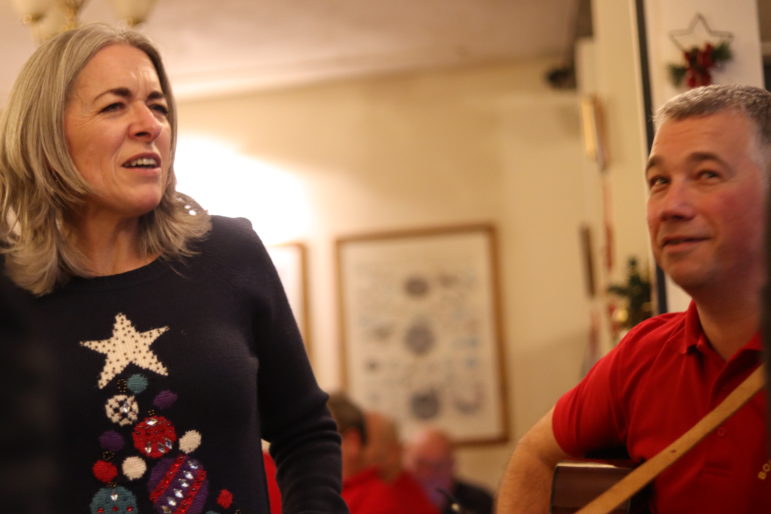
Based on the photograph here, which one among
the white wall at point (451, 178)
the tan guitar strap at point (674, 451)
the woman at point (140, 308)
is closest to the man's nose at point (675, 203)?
the tan guitar strap at point (674, 451)

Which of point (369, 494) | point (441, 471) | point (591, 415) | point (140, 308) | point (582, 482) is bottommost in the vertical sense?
point (441, 471)

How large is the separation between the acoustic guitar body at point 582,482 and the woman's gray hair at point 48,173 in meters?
0.79

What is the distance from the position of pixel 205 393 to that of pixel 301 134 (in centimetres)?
532

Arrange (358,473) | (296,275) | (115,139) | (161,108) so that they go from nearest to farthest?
(115,139) → (161,108) → (358,473) → (296,275)

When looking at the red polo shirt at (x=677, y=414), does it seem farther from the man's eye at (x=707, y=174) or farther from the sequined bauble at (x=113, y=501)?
the sequined bauble at (x=113, y=501)

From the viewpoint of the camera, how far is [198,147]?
7039 mm

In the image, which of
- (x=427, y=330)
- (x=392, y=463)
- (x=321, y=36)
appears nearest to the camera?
(x=392, y=463)

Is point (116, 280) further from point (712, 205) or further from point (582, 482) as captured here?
point (712, 205)

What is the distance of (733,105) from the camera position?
1646mm

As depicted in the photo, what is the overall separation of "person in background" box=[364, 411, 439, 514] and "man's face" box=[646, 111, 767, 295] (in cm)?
229

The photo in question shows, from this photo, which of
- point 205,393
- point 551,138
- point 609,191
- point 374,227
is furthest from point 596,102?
point 205,393

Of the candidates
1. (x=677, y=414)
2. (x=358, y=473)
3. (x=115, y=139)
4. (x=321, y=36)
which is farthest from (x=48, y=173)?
(x=321, y=36)

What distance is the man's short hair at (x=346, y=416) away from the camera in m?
3.92

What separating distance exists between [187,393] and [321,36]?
14.9 ft
